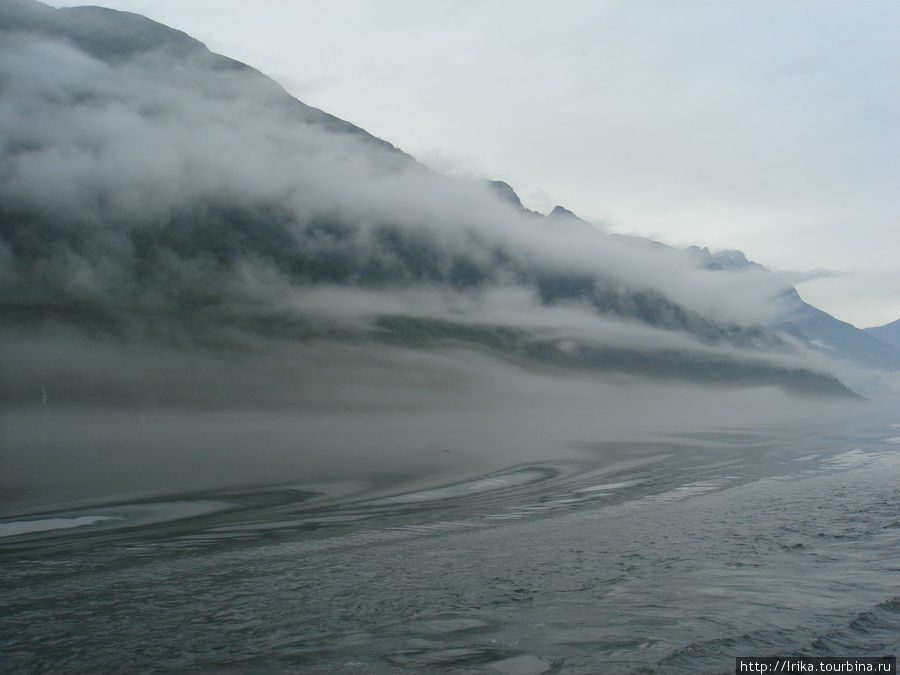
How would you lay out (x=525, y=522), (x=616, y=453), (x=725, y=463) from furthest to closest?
(x=616, y=453)
(x=725, y=463)
(x=525, y=522)

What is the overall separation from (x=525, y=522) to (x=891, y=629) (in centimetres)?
987

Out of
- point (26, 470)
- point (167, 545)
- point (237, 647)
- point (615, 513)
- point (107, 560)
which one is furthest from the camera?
point (26, 470)

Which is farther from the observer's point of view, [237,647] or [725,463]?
[725,463]

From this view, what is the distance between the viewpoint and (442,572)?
44.2 feet

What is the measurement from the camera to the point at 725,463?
36906 millimetres

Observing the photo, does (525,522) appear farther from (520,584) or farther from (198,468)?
(198,468)

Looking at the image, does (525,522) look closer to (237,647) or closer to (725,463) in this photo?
(237,647)

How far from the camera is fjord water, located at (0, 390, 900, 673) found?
956cm

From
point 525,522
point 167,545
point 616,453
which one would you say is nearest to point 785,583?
point 525,522

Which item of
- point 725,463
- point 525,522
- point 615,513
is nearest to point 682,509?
point 615,513

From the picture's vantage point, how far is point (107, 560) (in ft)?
47.0

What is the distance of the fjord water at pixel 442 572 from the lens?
31.4ft

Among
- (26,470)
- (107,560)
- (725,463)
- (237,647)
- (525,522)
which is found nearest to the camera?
(237,647)

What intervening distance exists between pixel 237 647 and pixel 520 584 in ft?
16.8
